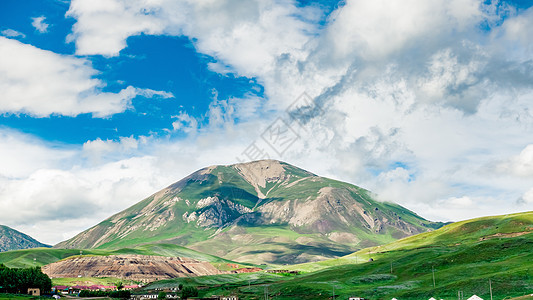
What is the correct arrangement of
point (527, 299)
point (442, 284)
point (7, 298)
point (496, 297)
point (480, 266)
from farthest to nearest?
point (480, 266)
point (442, 284)
point (7, 298)
point (496, 297)
point (527, 299)

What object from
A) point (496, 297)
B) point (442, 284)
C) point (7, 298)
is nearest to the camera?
point (496, 297)

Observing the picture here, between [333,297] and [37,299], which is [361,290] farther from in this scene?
[37,299]

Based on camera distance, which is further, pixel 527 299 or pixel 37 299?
pixel 37 299

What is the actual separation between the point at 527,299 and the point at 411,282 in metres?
77.6

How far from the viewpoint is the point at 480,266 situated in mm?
186875

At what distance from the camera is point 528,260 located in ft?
586

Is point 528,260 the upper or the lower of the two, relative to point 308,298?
upper

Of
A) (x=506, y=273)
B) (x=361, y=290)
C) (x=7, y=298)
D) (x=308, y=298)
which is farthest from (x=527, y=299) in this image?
(x=7, y=298)

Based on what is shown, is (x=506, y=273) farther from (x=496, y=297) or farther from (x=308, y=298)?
(x=308, y=298)

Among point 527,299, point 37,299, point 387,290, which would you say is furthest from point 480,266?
point 37,299

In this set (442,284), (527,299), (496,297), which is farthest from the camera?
Result: (442,284)

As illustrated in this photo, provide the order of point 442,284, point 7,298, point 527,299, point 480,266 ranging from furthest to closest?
1. point 480,266
2. point 442,284
3. point 7,298
4. point 527,299

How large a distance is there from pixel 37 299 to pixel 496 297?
159 meters

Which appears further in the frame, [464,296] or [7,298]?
[7,298]
